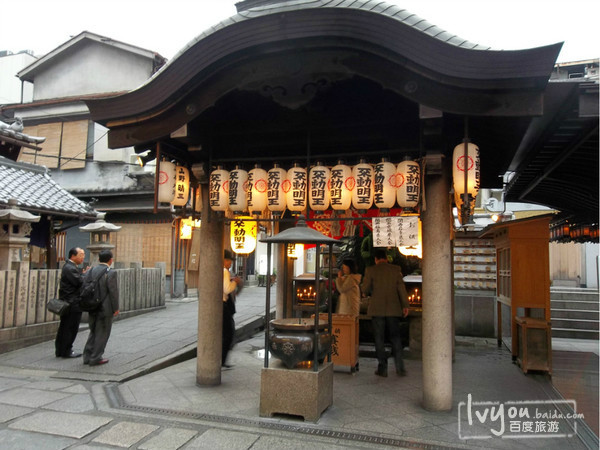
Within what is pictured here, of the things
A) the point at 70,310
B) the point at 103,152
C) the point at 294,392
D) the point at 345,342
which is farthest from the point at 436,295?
the point at 103,152

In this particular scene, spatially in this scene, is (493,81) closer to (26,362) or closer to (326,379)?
(326,379)

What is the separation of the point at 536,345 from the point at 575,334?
6187mm

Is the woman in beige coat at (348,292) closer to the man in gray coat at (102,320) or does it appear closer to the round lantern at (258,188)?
the round lantern at (258,188)

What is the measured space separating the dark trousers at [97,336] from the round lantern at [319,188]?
16.6 feet

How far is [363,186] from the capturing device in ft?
21.4

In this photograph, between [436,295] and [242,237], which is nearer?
[436,295]

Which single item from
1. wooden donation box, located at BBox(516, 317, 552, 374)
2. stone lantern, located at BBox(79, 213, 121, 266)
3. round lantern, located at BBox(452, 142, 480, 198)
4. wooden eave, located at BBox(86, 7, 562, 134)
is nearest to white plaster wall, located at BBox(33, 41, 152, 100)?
stone lantern, located at BBox(79, 213, 121, 266)

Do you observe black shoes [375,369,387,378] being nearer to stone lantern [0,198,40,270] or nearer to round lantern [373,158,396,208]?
round lantern [373,158,396,208]

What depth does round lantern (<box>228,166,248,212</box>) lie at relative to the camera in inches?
281

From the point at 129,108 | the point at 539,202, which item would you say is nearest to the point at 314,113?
the point at 129,108

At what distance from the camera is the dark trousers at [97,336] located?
8.59m

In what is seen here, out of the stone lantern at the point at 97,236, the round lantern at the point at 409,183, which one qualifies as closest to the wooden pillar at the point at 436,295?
the round lantern at the point at 409,183

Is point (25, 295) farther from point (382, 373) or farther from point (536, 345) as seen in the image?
point (536, 345)

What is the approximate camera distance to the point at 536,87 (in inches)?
211
